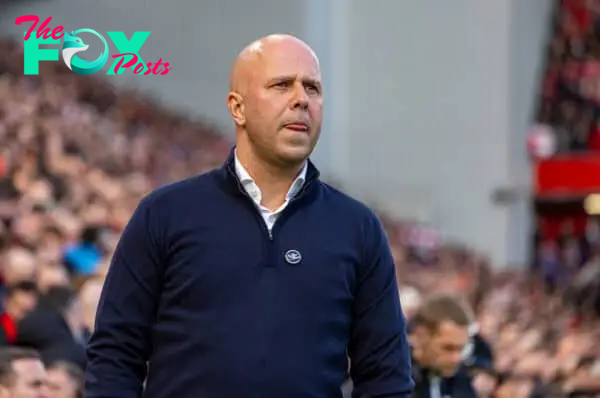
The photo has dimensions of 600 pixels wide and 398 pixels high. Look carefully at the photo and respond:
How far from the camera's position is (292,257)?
7.51ft

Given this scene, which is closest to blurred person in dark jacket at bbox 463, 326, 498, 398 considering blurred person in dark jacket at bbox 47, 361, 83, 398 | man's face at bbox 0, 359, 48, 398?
blurred person in dark jacket at bbox 47, 361, 83, 398

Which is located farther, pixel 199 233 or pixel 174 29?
pixel 174 29

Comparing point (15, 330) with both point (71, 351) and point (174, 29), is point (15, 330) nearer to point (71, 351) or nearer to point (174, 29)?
point (71, 351)

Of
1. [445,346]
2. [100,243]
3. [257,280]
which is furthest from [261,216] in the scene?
[100,243]

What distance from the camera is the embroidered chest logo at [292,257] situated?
90.0 inches

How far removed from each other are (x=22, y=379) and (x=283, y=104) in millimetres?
2007

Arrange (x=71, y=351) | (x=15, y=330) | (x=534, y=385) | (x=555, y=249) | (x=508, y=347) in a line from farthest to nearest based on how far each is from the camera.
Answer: (x=555, y=249), (x=508, y=347), (x=534, y=385), (x=15, y=330), (x=71, y=351)

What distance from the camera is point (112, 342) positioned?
7.54ft

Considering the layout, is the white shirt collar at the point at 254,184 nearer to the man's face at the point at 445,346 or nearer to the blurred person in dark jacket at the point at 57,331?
the man's face at the point at 445,346

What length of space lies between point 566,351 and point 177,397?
5.96 m

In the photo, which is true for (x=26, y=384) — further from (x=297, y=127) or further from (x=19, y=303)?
(x=297, y=127)

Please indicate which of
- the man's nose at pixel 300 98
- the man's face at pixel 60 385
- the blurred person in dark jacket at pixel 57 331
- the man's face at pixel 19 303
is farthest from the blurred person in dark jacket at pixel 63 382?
the man's nose at pixel 300 98

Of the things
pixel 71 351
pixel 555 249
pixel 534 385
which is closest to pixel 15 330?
pixel 71 351

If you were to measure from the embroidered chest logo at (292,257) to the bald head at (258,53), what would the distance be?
275 mm
